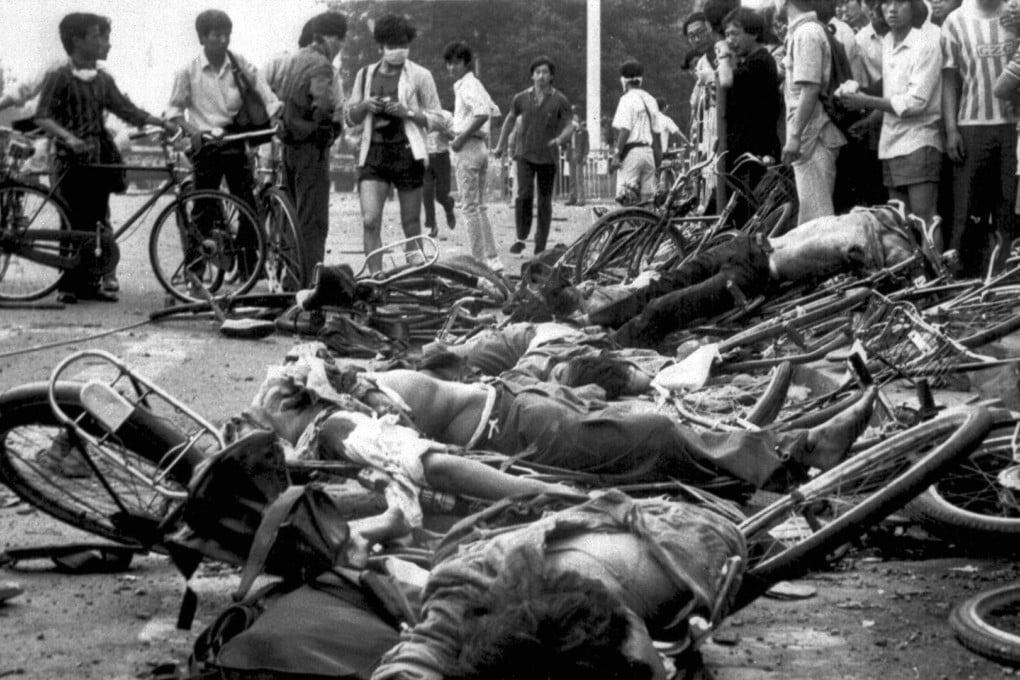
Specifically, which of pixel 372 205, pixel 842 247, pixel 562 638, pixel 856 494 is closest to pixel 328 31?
pixel 372 205

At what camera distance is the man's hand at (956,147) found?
9680mm

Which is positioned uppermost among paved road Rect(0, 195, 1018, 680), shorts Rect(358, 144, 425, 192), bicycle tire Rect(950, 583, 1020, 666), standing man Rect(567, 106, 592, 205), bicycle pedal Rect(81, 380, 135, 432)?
shorts Rect(358, 144, 425, 192)

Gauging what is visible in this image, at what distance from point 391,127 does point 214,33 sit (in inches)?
61.1

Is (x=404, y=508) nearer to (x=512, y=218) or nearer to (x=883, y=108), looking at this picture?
(x=883, y=108)

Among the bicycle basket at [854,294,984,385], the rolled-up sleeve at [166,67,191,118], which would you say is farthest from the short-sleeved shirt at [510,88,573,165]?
the bicycle basket at [854,294,984,385]

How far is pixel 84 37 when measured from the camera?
12.3 meters

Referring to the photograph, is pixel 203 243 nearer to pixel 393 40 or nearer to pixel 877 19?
pixel 393 40

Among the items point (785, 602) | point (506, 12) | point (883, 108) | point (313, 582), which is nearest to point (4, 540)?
point (313, 582)

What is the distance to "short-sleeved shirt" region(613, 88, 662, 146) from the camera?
17.1 metres

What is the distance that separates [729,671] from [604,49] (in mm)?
50017

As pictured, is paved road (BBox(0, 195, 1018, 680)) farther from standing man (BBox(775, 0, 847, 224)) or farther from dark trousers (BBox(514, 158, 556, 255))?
dark trousers (BBox(514, 158, 556, 255))

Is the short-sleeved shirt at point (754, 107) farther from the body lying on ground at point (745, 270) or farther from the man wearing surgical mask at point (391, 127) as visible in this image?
the body lying on ground at point (745, 270)

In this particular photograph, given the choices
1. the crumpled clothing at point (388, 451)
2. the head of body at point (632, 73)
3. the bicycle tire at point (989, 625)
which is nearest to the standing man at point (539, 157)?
the head of body at point (632, 73)

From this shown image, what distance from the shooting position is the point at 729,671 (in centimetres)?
454
